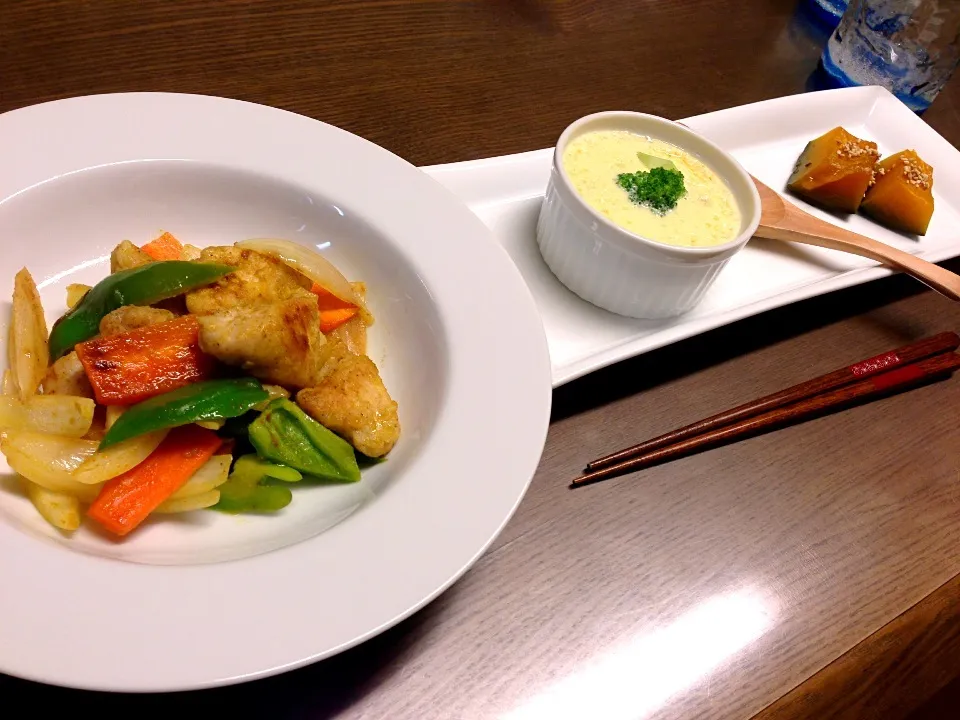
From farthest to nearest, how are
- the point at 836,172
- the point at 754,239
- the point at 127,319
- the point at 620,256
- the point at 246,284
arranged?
the point at 836,172 → the point at 754,239 → the point at 620,256 → the point at 246,284 → the point at 127,319

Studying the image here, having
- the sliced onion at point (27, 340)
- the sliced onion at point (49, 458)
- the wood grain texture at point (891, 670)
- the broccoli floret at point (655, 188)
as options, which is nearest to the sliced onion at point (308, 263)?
the sliced onion at point (27, 340)

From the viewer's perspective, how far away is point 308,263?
1.57 metres

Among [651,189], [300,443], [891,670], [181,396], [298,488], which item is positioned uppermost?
[651,189]

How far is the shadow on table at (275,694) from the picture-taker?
1105 millimetres

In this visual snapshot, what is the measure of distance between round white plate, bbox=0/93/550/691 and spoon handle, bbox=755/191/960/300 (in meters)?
0.97

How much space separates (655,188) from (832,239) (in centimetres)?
63

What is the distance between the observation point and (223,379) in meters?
1.29

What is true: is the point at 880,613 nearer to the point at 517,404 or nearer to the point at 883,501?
the point at 883,501

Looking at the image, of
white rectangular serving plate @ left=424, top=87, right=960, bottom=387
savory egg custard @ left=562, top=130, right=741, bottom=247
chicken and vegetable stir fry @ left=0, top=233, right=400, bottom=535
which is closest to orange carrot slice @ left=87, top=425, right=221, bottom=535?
chicken and vegetable stir fry @ left=0, top=233, right=400, bottom=535

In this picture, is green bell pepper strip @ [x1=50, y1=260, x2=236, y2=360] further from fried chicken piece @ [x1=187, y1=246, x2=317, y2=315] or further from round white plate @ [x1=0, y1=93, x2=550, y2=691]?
round white plate @ [x1=0, y1=93, x2=550, y2=691]

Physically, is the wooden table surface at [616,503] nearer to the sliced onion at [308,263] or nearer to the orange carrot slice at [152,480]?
the orange carrot slice at [152,480]

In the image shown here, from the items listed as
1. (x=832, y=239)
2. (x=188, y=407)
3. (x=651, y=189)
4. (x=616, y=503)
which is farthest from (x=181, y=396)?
(x=832, y=239)

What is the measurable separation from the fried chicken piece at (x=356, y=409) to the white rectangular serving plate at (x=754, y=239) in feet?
1.28

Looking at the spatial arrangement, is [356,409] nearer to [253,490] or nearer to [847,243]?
[253,490]
